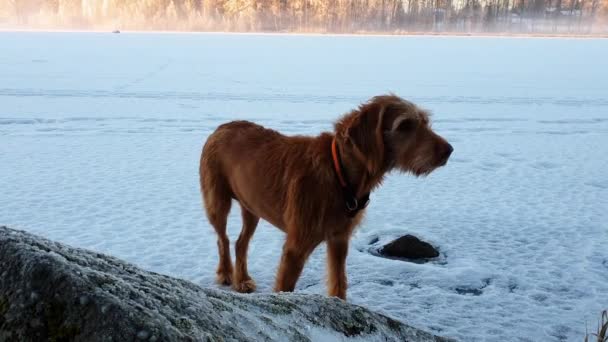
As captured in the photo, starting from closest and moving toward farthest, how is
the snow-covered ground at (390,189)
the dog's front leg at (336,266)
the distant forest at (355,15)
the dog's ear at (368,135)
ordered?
the dog's ear at (368,135) < the dog's front leg at (336,266) < the snow-covered ground at (390,189) < the distant forest at (355,15)

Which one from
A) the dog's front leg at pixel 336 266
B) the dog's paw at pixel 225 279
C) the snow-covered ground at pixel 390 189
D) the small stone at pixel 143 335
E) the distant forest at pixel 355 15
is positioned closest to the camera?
the small stone at pixel 143 335

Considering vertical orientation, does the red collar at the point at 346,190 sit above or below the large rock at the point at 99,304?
below

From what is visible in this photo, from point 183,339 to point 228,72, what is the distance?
2101cm

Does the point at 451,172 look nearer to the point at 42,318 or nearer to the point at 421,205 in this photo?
the point at 421,205

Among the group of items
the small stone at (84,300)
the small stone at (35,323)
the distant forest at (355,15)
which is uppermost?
the distant forest at (355,15)

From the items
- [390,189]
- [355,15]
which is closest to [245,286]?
[390,189]

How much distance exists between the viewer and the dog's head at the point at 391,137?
3.46m

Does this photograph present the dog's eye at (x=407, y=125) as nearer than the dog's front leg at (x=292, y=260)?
Yes

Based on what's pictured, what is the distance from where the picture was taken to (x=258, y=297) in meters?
2.02

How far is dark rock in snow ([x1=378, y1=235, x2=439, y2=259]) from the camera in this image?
5.18 meters

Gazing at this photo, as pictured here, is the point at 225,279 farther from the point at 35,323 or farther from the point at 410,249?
the point at 35,323

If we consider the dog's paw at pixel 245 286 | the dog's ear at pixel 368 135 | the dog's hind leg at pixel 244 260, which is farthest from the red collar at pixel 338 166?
the dog's paw at pixel 245 286

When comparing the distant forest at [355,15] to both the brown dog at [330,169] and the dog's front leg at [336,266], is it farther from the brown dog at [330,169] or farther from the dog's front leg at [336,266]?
the dog's front leg at [336,266]

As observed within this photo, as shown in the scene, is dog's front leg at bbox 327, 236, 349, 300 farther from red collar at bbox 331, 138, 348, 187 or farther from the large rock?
the large rock
